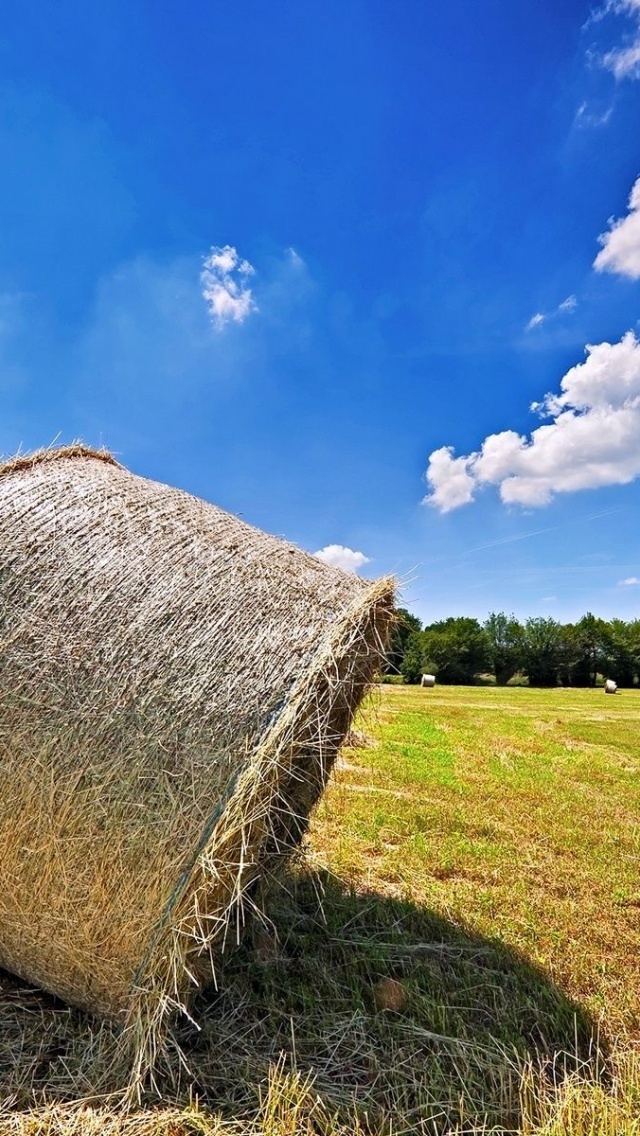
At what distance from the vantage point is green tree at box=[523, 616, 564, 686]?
57.3 metres

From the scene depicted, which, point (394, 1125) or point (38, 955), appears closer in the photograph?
point (394, 1125)

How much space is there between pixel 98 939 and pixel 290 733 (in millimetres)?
1163

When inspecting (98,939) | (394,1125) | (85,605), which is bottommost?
(394,1125)

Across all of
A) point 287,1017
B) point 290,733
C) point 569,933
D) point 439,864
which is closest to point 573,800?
point 439,864

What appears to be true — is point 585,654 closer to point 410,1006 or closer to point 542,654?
point 542,654

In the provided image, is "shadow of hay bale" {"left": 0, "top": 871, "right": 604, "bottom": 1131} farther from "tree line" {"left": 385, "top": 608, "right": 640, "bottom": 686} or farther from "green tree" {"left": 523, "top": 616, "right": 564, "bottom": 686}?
"green tree" {"left": 523, "top": 616, "right": 564, "bottom": 686}

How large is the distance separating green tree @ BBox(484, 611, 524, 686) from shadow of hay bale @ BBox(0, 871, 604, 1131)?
55068mm

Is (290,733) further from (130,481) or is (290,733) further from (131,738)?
(130,481)

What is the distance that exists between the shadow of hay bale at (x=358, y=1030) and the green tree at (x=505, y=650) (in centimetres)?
5507

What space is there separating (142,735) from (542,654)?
59922 mm

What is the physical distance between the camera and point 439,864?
4898mm

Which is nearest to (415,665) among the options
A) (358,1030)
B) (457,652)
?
(457,652)

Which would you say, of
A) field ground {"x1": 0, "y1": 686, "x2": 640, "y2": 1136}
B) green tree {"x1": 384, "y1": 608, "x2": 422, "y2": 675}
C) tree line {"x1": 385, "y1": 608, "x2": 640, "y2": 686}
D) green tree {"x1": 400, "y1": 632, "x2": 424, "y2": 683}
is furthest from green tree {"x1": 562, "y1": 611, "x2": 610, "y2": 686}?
green tree {"x1": 384, "y1": 608, "x2": 422, "y2": 675}

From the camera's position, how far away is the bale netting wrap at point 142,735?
262 cm
